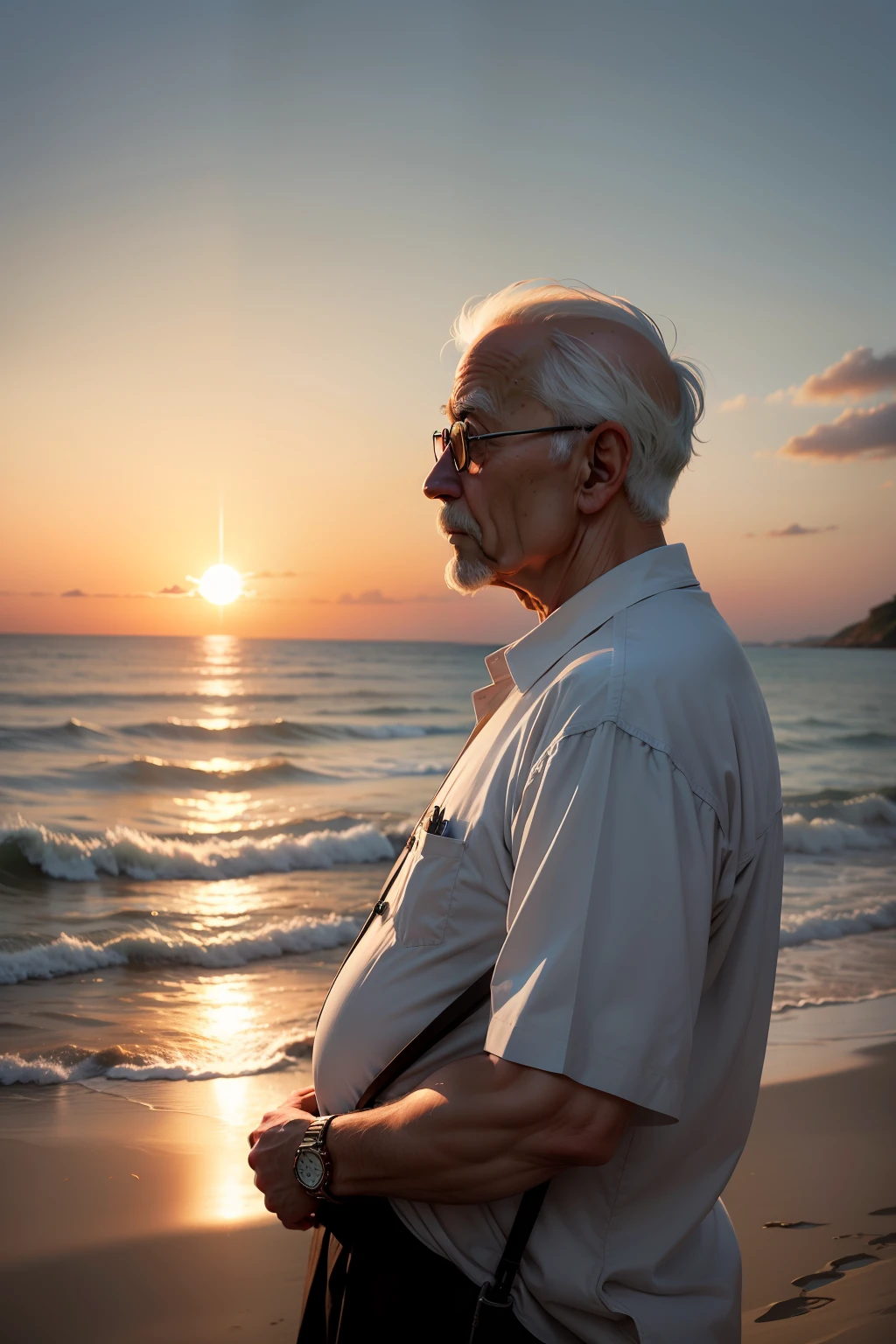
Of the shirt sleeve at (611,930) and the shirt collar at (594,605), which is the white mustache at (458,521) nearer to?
the shirt collar at (594,605)

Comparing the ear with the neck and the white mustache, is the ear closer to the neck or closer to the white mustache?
the neck

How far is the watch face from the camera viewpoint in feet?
4.18

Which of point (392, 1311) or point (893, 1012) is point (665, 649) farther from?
point (893, 1012)

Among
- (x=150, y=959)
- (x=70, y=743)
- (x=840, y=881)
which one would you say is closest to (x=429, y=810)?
(x=150, y=959)

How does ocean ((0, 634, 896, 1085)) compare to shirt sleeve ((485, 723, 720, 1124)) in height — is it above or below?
below

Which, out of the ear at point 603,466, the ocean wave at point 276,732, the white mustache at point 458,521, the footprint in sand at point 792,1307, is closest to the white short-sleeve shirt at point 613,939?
the ear at point 603,466

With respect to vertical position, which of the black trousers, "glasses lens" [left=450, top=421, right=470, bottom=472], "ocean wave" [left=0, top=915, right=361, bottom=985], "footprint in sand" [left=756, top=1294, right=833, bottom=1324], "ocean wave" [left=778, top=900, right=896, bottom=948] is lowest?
"ocean wave" [left=778, top=900, right=896, bottom=948]

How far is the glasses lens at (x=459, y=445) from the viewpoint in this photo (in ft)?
4.74

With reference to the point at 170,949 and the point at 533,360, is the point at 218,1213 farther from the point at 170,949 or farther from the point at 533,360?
the point at 170,949

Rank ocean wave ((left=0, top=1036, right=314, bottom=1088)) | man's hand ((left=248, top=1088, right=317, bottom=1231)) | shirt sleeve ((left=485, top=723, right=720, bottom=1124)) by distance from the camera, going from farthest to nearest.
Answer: ocean wave ((left=0, top=1036, right=314, bottom=1088)) → man's hand ((left=248, top=1088, right=317, bottom=1231)) → shirt sleeve ((left=485, top=723, right=720, bottom=1124))

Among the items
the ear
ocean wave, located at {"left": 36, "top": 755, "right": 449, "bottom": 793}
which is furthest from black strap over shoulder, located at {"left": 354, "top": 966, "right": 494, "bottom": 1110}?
ocean wave, located at {"left": 36, "top": 755, "right": 449, "bottom": 793}

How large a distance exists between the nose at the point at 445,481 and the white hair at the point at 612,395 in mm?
170

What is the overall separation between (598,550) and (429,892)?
509 mm

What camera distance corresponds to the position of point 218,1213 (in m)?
3.43
